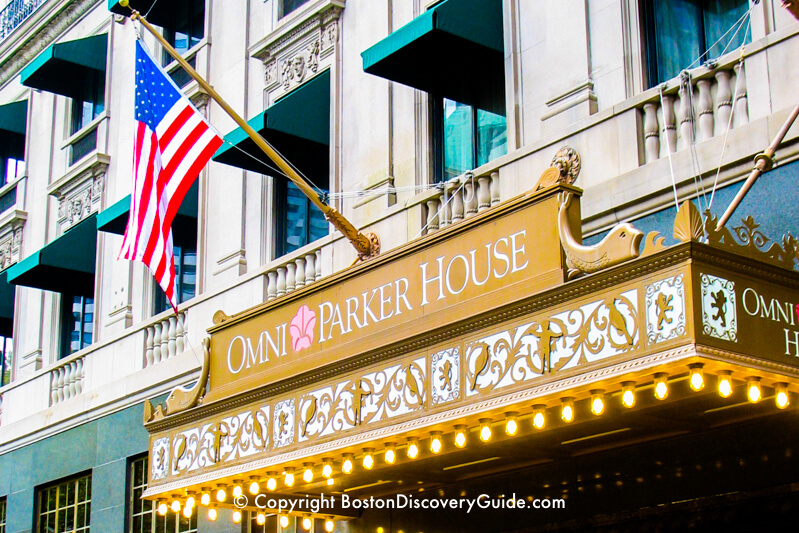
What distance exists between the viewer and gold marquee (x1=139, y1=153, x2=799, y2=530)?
884cm

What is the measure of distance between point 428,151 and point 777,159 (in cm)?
563

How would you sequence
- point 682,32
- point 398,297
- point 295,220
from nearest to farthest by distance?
point 398,297 < point 682,32 < point 295,220

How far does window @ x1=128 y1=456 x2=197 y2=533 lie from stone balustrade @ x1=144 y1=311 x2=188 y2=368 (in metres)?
1.51

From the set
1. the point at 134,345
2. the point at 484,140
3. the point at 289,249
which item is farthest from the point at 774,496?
the point at 134,345

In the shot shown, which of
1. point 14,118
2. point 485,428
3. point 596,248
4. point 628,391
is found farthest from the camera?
point 14,118

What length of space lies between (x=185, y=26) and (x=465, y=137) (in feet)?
25.6

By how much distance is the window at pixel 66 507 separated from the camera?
19.4 m

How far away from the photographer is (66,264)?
21.3 metres

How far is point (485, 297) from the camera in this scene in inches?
412

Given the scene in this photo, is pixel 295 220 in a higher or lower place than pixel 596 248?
higher

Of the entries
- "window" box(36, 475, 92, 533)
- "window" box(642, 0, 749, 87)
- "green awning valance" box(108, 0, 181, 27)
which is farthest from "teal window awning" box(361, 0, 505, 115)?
"window" box(36, 475, 92, 533)

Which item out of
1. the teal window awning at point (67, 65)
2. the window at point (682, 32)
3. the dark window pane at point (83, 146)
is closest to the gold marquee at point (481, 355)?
the window at point (682, 32)

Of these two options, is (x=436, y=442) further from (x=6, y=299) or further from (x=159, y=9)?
(x=6, y=299)

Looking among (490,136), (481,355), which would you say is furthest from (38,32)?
(481,355)
